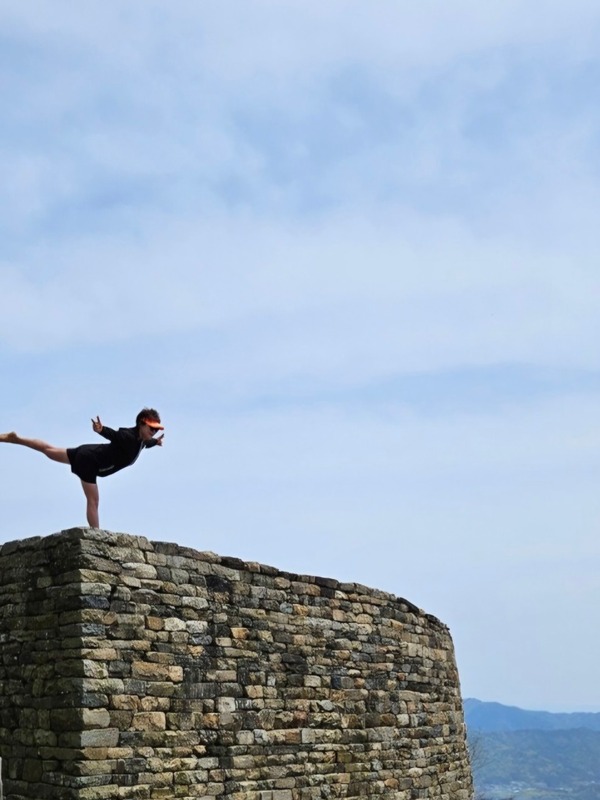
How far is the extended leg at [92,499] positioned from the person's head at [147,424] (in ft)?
2.24

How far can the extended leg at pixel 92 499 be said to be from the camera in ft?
34.6

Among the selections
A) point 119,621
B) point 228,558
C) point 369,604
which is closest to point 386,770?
point 369,604

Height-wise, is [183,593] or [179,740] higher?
[183,593]

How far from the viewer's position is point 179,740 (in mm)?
9953

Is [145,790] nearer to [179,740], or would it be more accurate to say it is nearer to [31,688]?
[179,740]

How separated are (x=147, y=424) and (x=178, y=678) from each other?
2.43 metres

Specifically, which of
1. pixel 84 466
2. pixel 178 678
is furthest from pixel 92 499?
pixel 178 678

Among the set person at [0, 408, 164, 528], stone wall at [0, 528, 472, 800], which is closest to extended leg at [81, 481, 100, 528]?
person at [0, 408, 164, 528]

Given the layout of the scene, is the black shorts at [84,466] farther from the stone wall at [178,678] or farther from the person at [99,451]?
the stone wall at [178,678]

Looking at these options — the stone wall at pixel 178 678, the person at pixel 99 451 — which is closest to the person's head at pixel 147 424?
the person at pixel 99 451

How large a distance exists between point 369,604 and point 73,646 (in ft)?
14.9

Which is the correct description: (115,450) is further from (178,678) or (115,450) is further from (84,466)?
(178,678)

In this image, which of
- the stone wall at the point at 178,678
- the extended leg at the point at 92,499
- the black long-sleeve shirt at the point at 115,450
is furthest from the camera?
the black long-sleeve shirt at the point at 115,450

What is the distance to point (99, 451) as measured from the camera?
420 inches
